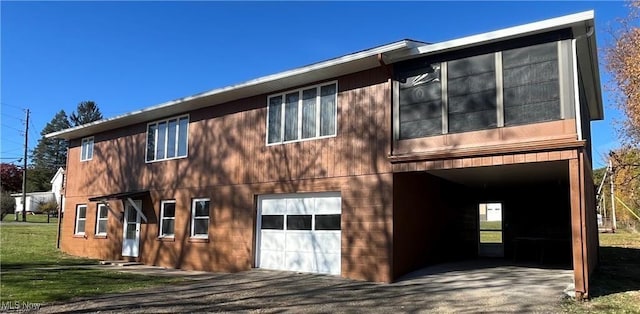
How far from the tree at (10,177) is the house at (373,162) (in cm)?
4359

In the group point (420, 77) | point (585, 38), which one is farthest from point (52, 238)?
point (585, 38)

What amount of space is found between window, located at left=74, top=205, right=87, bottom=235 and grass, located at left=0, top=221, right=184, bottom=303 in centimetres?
115

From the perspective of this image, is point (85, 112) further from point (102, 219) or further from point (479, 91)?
point (479, 91)

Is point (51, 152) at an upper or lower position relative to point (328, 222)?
upper

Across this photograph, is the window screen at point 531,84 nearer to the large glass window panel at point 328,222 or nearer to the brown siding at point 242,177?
the brown siding at point 242,177

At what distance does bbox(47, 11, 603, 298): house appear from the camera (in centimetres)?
923

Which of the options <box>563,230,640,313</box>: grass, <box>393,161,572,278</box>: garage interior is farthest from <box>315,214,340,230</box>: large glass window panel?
<box>563,230,640,313</box>: grass

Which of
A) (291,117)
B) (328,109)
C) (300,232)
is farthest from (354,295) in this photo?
(291,117)

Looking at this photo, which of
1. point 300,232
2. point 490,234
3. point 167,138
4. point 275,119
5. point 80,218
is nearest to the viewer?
point 300,232

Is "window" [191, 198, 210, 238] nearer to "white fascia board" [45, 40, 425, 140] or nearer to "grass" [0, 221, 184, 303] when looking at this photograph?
"grass" [0, 221, 184, 303]

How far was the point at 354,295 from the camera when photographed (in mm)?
9250

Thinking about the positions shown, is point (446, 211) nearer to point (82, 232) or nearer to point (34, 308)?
point (34, 308)

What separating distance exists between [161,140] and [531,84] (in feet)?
39.6

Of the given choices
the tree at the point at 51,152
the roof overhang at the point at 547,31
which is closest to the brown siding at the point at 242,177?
the roof overhang at the point at 547,31
